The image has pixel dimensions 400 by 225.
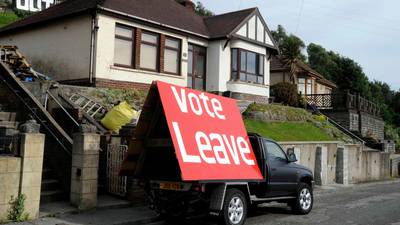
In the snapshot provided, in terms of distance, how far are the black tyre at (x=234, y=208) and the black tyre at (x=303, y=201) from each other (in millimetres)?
2358

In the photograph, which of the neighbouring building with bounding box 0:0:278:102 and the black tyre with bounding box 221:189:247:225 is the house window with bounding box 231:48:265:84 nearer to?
the neighbouring building with bounding box 0:0:278:102

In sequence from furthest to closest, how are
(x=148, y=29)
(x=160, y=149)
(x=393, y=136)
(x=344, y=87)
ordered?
(x=344, y=87) → (x=393, y=136) → (x=148, y=29) → (x=160, y=149)

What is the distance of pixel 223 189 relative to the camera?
9.48m

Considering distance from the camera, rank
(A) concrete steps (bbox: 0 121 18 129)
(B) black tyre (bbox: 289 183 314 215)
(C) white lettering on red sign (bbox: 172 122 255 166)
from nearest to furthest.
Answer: (C) white lettering on red sign (bbox: 172 122 255 166) → (B) black tyre (bbox: 289 183 314 215) → (A) concrete steps (bbox: 0 121 18 129)

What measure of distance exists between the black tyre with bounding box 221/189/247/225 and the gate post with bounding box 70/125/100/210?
10.4 feet

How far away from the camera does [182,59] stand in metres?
23.6

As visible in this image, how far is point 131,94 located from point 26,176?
10089mm

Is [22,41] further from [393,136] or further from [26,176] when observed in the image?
[393,136]

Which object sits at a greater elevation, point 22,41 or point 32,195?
point 22,41

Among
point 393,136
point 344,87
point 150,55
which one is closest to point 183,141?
point 150,55

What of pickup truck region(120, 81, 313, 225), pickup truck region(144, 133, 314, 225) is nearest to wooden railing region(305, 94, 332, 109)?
pickup truck region(144, 133, 314, 225)

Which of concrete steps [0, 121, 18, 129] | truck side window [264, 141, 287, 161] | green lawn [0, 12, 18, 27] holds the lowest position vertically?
truck side window [264, 141, 287, 161]

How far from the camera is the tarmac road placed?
35.7 feet

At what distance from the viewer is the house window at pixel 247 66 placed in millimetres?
26572
